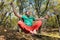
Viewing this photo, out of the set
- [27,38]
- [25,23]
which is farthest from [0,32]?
[25,23]

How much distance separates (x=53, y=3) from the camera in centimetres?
3109

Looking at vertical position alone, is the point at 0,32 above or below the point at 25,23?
below

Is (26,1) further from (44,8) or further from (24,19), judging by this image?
(24,19)

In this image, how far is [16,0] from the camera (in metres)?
31.5

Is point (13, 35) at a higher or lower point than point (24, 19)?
lower

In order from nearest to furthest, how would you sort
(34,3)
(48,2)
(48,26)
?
(48,2) < (34,3) < (48,26)

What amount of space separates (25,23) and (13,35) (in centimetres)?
213

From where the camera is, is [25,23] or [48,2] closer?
[25,23]

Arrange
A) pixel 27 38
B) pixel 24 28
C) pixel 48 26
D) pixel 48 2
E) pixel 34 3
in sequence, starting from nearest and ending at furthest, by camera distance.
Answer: pixel 24 28
pixel 27 38
pixel 48 2
pixel 34 3
pixel 48 26

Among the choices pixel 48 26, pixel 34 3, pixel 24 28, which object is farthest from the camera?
pixel 48 26

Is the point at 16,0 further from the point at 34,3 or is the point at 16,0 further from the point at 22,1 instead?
the point at 34,3

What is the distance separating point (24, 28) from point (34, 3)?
24.8 meters

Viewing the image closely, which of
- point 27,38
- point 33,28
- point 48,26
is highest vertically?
point 33,28

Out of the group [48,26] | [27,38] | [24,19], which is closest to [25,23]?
[24,19]
